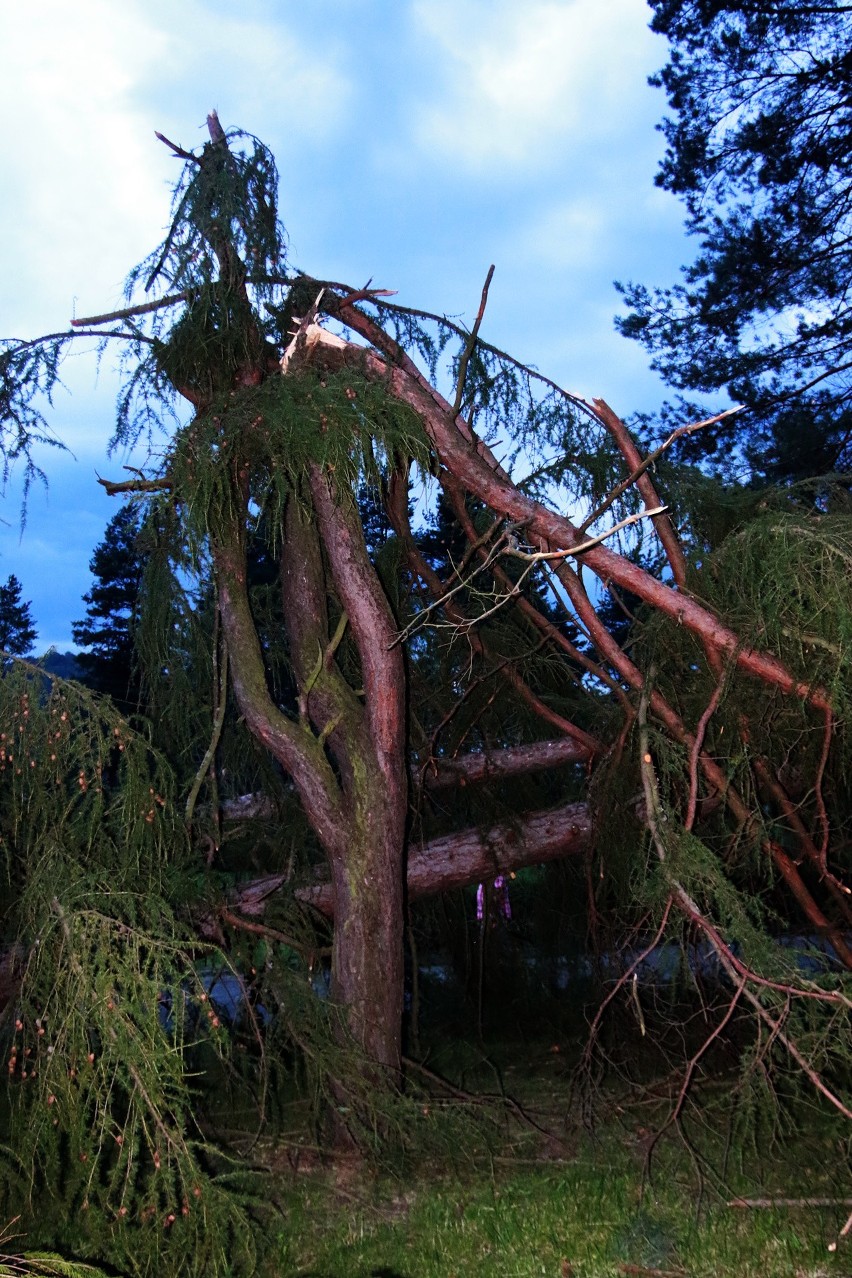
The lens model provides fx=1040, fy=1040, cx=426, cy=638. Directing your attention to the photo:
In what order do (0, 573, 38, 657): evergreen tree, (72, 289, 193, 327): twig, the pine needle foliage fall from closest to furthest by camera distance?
the pine needle foliage < (72, 289, 193, 327): twig < (0, 573, 38, 657): evergreen tree

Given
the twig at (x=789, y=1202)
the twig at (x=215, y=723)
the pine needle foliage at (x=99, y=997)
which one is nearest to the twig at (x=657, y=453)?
the pine needle foliage at (x=99, y=997)

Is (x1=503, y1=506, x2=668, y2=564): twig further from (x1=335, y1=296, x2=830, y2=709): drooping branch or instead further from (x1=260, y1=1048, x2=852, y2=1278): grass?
(x1=260, y1=1048, x2=852, y2=1278): grass

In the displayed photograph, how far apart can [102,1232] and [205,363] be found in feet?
11.0

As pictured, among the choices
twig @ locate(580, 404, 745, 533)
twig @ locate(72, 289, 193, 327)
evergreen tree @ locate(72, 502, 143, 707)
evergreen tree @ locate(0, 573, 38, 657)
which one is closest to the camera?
twig @ locate(580, 404, 745, 533)

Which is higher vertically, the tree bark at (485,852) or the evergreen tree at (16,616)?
the evergreen tree at (16,616)

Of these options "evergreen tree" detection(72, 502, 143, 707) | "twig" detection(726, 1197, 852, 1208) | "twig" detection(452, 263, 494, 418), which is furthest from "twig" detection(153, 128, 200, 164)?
"evergreen tree" detection(72, 502, 143, 707)

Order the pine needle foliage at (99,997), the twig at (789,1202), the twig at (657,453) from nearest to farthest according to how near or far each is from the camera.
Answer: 1. the twig at (657,453)
2. the pine needle foliage at (99,997)
3. the twig at (789,1202)

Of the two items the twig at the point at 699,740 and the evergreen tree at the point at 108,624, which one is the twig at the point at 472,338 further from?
the evergreen tree at the point at 108,624

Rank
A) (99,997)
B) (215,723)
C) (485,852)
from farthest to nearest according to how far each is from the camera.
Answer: (485,852) < (215,723) < (99,997)

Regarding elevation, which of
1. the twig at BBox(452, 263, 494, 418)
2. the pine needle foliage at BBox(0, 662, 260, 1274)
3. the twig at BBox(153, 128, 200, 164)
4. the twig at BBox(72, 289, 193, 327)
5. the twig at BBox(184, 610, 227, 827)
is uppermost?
the twig at BBox(153, 128, 200, 164)

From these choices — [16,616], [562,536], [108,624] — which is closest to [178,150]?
[562,536]

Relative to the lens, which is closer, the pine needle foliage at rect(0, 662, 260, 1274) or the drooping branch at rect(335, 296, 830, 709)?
the pine needle foliage at rect(0, 662, 260, 1274)

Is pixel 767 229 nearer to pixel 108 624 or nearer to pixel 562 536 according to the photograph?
pixel 562 536

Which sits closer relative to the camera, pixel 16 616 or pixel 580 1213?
pixel 580 1213
